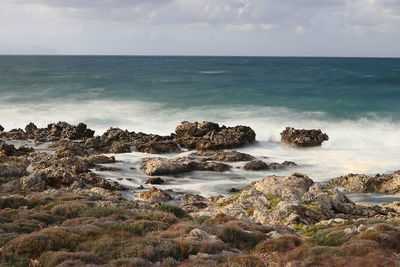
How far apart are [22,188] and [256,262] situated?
13.4m

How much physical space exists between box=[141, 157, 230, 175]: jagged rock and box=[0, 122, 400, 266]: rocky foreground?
2.5 inches

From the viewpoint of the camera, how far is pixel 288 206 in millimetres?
15773

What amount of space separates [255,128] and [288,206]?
82.1ft

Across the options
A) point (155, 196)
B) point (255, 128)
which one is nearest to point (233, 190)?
point (155, 196)

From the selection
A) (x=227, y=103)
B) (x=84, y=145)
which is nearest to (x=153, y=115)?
(x=227, y=103)

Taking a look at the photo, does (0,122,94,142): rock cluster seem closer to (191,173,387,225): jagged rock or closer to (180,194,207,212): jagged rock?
(180,194,207,212): jagged rock

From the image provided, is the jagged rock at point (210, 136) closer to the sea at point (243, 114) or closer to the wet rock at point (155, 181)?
the sea at point (243, 114)

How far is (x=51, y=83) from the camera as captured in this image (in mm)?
81375

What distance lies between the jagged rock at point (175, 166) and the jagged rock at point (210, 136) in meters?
4.61

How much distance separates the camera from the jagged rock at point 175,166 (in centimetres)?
2436

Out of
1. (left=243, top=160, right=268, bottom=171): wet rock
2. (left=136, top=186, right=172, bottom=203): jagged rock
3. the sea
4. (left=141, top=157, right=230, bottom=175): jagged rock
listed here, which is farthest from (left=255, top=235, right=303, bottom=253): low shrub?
(left=243, top=160, right=268, bottom=171): wet rock

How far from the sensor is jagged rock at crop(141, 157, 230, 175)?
79.9ft

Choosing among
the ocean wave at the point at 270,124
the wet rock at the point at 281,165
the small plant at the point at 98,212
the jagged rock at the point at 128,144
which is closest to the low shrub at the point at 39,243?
the small plant at the point at 98,212

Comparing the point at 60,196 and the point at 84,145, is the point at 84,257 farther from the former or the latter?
the point at 84,145
